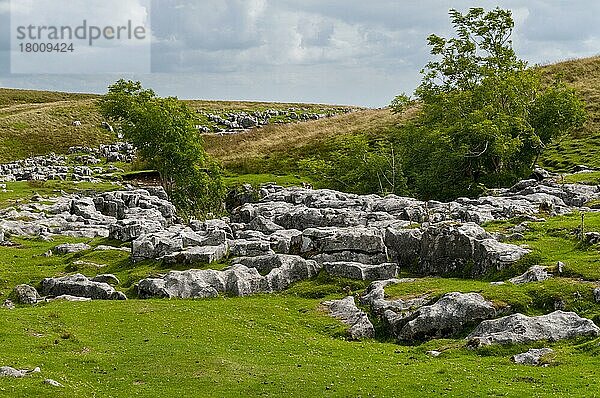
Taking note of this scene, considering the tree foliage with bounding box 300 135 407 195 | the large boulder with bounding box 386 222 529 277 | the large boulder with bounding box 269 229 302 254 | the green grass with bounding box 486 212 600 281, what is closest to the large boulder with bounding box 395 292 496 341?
the green grass with bounding box 486 212 600 281

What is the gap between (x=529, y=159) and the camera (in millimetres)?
84000

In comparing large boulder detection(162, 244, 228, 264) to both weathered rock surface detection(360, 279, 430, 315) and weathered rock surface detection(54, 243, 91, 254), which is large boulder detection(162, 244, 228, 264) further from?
weathered rock surface detection(360, 279, 430, 315)

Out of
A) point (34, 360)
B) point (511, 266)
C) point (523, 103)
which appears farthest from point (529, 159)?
point (34, 360)

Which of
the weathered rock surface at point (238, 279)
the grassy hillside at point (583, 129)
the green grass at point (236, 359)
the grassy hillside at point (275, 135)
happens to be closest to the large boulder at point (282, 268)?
the weathered rock surface at point (238, 279)

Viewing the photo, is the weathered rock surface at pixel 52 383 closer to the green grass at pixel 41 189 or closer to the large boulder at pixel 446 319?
the large boulder at pixel 446 319

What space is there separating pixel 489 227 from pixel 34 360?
3501 cm

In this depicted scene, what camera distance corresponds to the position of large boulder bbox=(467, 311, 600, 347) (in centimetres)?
3158

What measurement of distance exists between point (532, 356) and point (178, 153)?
5798 centimetres

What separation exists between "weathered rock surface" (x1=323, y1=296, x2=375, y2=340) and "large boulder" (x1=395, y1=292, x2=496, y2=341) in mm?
1708

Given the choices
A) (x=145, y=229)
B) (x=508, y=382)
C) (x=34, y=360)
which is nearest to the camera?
(x=508, y=382)

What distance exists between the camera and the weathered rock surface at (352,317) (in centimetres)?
3597

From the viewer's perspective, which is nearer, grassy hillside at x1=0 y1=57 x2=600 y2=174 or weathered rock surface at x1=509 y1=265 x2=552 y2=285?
weathered rock surface at x1=509 y1=265 x2=552 y2=285

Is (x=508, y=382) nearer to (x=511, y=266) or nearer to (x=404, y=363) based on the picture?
(x=404, y=363)

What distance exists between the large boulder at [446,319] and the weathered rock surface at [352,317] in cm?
171
